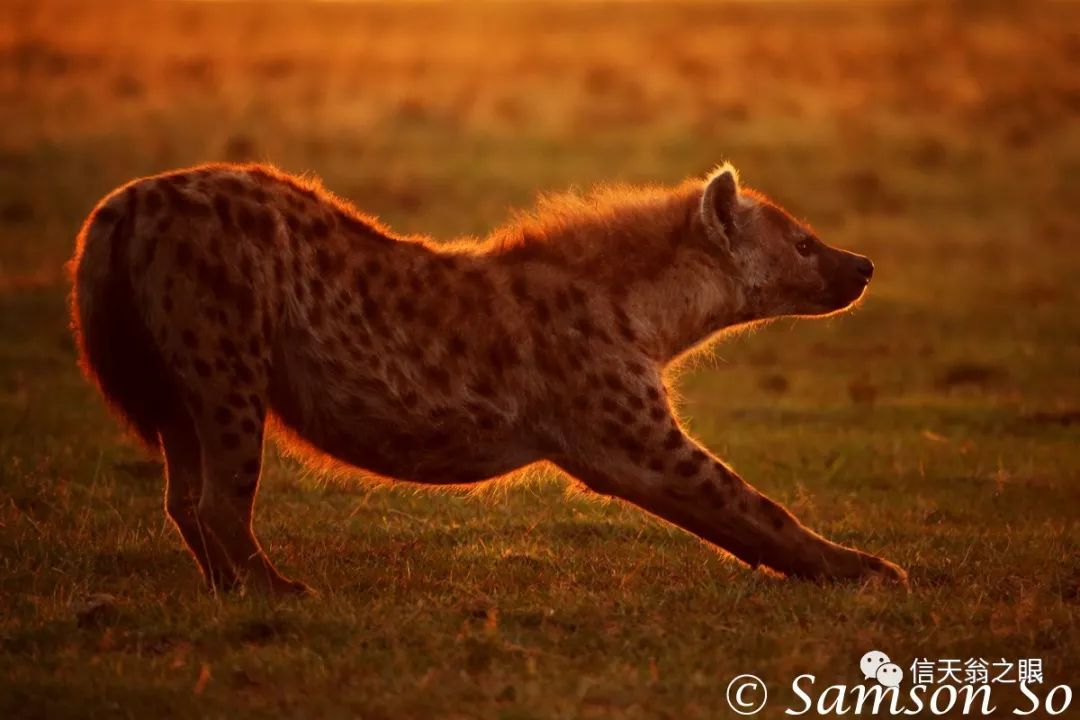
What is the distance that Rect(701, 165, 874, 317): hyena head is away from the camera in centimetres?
509

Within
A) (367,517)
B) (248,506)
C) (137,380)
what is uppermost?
(137,380)

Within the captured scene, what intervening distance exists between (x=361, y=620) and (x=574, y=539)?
1281 mm

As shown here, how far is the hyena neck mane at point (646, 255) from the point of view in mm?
4898

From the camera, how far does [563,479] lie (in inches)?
252

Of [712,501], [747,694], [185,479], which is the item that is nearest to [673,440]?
[712,501]

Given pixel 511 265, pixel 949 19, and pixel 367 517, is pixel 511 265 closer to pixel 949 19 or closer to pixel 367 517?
pixel 367 517

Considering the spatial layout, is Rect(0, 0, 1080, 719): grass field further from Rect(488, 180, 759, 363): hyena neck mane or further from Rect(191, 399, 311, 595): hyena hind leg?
Rect(488, 180, 759, 363): hyena neck mane

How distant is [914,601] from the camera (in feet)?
14.5

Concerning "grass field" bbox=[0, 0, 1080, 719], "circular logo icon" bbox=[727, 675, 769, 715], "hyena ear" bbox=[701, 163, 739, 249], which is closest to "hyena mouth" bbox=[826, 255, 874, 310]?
"hyena ear" bbox=[701, 163, 739, 249]

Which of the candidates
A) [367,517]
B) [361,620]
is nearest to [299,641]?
[361,620]

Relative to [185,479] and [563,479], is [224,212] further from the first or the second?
[563,479]

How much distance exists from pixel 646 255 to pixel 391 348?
34.8 inches

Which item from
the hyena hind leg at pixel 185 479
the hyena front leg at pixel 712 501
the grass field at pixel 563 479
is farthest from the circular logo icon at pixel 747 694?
the hyena hind leg at pixel 185 479

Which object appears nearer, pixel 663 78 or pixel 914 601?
pixel 914 601
